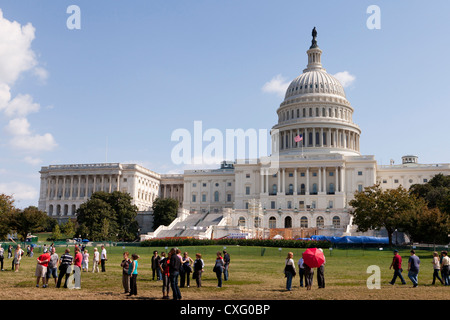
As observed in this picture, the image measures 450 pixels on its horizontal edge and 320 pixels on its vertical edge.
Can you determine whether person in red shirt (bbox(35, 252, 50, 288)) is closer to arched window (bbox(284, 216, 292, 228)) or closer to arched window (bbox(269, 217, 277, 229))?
arched window (bbox(269, 217, 277, 229))

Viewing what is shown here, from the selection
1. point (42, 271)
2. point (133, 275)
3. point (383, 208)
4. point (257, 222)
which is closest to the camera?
point (133, 275)

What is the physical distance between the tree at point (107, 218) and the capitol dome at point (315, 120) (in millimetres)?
43115

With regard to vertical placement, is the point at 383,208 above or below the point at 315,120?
below

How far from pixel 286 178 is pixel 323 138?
1622cm

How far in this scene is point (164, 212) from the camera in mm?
115000

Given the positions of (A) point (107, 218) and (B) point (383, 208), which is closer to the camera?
(B) point (383, 208)

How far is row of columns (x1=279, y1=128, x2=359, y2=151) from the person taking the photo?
431 ft

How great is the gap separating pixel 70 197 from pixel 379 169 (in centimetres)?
7897

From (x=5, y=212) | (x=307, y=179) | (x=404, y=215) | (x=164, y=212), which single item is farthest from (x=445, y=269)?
(x=307, y=179)

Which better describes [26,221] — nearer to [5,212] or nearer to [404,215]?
[5,212]

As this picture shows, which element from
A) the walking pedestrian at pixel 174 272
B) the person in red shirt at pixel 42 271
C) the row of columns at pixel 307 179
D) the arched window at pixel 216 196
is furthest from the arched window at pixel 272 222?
the walking pedestrian at pixel 174 272
